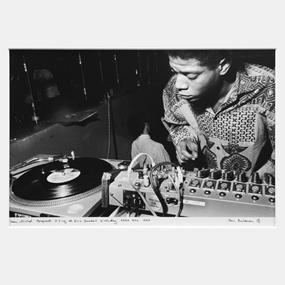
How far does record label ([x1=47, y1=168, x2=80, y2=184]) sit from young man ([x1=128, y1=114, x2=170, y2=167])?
377 mm

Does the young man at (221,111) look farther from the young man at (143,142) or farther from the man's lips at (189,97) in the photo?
the young man at (143,142)

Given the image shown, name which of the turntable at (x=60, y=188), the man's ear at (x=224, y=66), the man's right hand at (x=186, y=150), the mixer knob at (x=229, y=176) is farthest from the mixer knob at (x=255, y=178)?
the turntable at (x=60, y=188)

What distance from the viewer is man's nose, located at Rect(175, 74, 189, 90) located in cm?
176

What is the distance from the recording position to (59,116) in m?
1.83

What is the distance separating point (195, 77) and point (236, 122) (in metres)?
0.36

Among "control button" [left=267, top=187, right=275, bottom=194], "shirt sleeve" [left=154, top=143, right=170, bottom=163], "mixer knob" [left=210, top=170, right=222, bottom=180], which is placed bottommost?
"control button" [left=267, top=187, right=275, bottom=194]

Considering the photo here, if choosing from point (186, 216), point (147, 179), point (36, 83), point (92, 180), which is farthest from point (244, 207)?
point (36, 83)

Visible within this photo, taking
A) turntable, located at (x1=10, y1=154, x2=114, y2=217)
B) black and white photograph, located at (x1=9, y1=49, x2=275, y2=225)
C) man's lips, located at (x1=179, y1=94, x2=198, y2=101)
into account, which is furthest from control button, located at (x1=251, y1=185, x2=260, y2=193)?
turntable, located at (x1=10, y1=154, x2=114, y2=217)

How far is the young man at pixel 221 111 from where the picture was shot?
173 centimetres

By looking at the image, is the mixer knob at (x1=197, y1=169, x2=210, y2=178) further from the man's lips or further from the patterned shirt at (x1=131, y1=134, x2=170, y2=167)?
the man's lips

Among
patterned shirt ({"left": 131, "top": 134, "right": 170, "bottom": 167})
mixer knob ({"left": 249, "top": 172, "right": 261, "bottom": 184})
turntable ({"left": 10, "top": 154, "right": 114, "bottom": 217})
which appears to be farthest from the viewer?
patterned shirt ({"left": 131, "top": 134, "right": 170, "bottom": 167})

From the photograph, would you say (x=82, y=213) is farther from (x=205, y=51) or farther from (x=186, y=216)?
(x=205, y=51)

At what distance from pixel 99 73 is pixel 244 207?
3.75 feet

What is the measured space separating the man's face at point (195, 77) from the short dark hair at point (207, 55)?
2 centimetres
